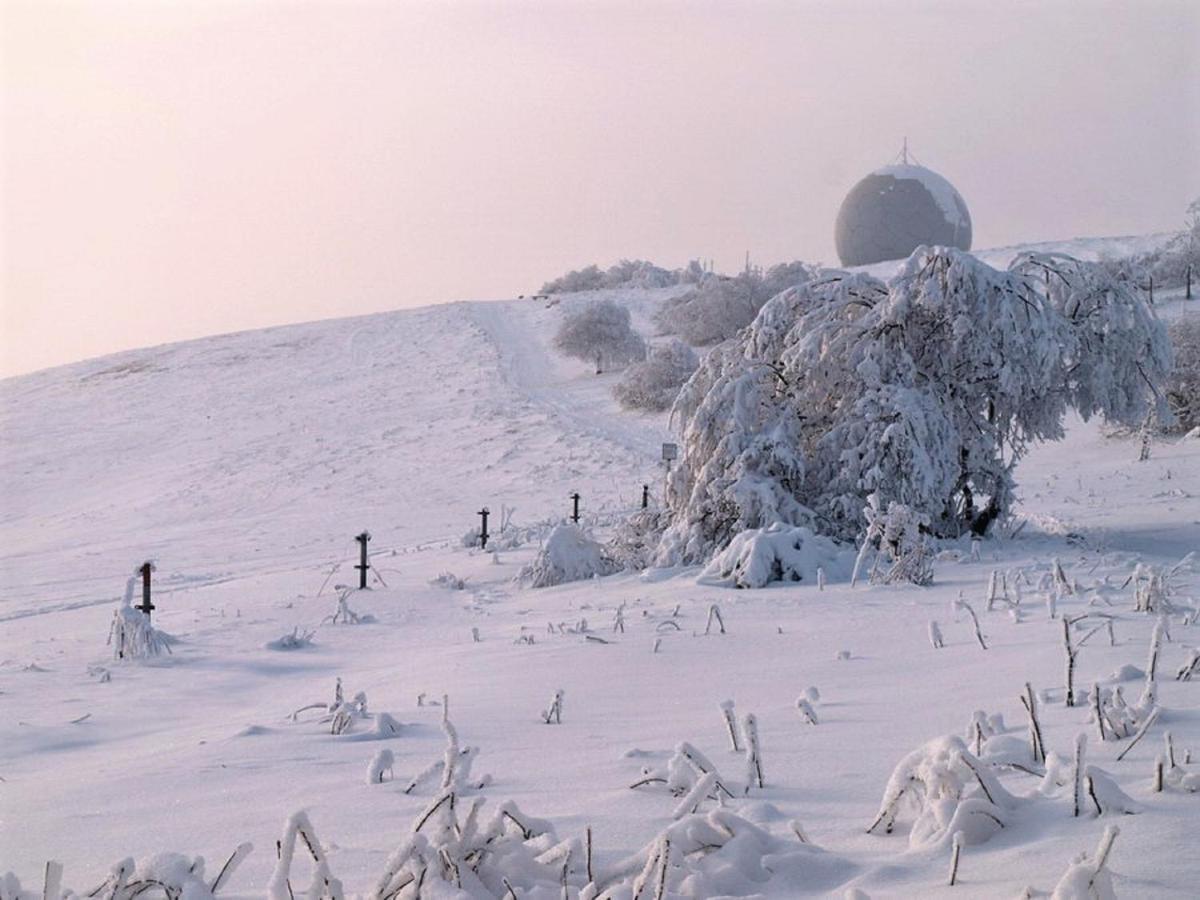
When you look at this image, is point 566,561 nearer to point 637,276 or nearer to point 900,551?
point 900,551

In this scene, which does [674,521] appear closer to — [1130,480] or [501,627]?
[501,627]

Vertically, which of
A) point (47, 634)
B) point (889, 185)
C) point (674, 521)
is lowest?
point (47, 634)

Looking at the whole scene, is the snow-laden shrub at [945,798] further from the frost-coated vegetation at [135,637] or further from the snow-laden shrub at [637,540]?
the snow-laden shrub at [637,540]

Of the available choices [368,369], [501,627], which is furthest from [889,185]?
[501,627]

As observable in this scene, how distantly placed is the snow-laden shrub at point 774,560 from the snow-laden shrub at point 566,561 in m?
2.67

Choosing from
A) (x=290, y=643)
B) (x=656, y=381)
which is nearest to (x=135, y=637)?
(x=290, y=643)

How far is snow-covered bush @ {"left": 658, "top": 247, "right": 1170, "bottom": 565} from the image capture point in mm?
13766

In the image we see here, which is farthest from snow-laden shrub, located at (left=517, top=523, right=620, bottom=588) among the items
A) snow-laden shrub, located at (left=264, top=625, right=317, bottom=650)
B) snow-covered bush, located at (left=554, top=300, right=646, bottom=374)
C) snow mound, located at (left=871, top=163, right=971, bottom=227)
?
snow mound, located at (left=871, top=163, right=971, bottom=227)

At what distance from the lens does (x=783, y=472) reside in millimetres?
14125

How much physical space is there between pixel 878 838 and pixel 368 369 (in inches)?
2034

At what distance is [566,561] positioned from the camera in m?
14.2

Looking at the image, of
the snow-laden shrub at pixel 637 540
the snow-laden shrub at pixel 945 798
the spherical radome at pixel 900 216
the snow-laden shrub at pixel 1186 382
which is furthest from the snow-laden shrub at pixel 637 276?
the snow-laden shrub at pixel 945 798

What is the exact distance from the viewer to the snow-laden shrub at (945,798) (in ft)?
8.92

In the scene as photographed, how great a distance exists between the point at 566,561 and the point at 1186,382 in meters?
21.7
